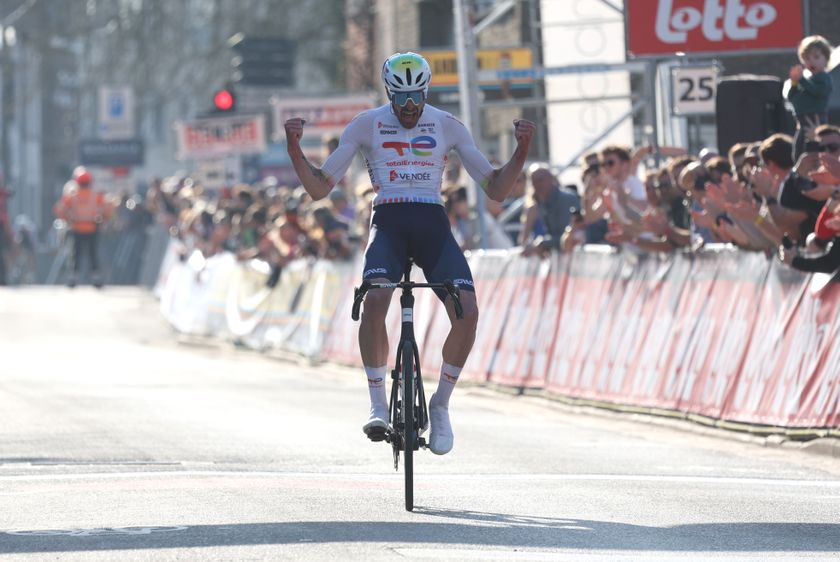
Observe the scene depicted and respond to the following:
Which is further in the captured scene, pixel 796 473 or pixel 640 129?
pixel 640 129

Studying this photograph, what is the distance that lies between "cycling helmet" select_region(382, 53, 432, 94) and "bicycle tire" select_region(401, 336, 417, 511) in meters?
1.29

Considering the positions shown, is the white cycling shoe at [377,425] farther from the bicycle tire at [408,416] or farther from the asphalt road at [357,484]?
the asphalt road at [357,484]

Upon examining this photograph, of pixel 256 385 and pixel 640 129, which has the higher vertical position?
pixel 640 129

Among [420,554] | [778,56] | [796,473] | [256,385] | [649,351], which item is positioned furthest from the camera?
[778,56]

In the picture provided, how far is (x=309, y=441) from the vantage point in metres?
14.5

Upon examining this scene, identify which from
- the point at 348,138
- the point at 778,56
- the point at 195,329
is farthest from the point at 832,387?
the point at 195,329

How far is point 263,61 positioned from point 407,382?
99.5 ft

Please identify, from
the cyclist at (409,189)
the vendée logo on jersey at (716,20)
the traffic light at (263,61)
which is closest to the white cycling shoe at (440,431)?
the cyclist at (409,189)

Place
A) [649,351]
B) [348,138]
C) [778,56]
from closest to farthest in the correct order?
[348,138], [649,351], [778,56]

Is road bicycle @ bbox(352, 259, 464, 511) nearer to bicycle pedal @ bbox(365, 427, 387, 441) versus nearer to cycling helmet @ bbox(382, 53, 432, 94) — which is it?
bicycle pedal @ bbox(365, 427, 387, 441)

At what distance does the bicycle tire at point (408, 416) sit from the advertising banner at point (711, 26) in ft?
33.8

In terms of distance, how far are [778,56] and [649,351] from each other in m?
11.7

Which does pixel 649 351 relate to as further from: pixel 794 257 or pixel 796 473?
pixel 796 473

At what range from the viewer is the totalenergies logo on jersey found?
37.4 feet
